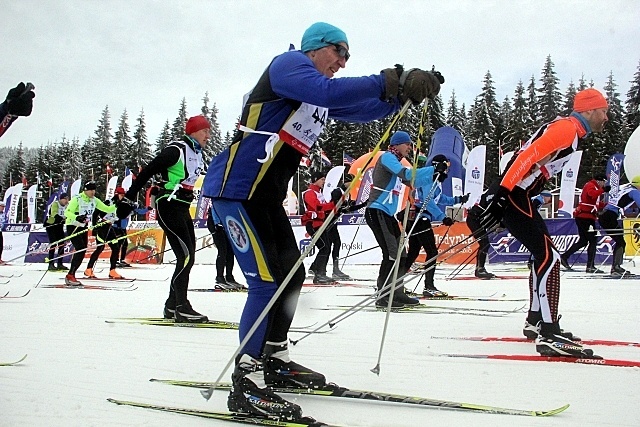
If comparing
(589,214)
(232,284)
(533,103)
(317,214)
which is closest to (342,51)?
(232,284)

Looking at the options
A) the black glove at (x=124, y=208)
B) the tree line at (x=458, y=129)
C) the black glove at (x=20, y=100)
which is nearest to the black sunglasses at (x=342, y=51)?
the black glove at (x=20, y=100)

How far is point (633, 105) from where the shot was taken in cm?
4653

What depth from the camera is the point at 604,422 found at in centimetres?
241

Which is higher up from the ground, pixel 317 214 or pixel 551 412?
pixel 317 214

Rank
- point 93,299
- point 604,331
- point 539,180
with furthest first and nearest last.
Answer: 1. point 93,299
2. point 604,331
3. point 539,180

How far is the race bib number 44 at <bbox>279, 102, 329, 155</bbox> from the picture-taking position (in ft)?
9.30

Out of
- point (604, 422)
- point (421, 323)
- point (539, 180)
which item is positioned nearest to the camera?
point (604, 422)

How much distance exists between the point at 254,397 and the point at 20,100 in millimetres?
1844

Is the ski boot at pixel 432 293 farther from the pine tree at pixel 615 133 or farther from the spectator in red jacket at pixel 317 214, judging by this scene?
the pine tree at pixel 615 133

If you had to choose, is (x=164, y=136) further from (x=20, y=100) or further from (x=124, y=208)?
(x=20, y=100)

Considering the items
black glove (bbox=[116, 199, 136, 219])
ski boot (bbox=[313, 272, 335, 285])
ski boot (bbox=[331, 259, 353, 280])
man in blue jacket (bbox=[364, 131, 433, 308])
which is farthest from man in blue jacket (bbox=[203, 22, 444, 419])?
ski boot (bbox=[331, 259, 353, 280])

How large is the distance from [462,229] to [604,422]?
1438 cm

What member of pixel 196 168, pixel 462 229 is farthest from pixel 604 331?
pixel 462 229

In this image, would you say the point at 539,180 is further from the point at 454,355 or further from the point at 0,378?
the point at 0,378
